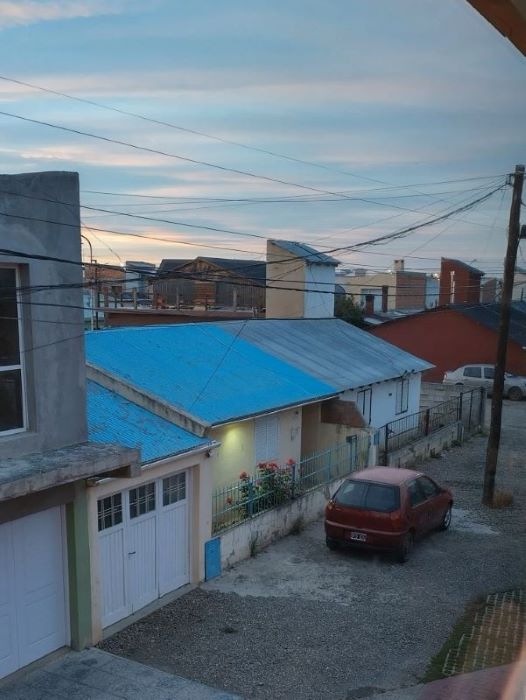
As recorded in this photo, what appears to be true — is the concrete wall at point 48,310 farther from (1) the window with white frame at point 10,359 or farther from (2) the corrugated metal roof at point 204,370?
(2) the corrugated metal roof at point 204,370

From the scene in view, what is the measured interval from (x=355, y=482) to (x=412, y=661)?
4.37 meters

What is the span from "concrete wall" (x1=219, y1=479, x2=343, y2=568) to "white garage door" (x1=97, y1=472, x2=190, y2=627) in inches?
41.3

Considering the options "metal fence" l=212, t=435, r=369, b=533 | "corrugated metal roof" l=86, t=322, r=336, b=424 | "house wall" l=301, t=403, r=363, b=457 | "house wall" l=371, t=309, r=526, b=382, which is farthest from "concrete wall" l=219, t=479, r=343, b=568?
"house wall" l=371, t=309, r=526, b=382

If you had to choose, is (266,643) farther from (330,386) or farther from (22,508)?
(330,386)

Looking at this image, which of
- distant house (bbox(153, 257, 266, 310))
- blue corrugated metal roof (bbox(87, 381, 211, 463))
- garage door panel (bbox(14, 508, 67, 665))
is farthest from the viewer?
distant house (bbox(153, 257, 266, 310))

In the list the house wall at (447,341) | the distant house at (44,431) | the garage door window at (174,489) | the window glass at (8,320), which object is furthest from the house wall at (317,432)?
the house wall at (447,341)

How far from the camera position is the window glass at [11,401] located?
26.9 ft

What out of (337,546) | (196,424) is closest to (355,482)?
(337,546)

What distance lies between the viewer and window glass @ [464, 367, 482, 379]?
34.3 m

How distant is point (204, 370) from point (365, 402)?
22.6ft

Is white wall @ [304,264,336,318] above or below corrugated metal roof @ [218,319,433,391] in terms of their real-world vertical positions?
above

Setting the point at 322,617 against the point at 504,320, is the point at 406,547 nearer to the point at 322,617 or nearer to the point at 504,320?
the point at 322,617

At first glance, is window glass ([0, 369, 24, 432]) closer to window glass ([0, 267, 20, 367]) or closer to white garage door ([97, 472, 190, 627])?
window glass ([0, 267, 20, 367])

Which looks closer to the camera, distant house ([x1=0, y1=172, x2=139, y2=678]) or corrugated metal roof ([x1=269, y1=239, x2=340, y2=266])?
distant house ([x1=0, y1=172, x2=139, y2=678])
